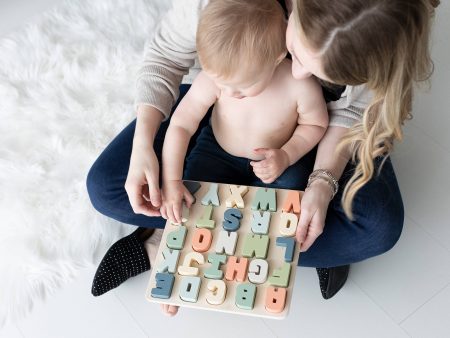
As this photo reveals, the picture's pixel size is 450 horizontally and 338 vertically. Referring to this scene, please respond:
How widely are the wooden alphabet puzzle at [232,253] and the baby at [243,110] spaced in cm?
4

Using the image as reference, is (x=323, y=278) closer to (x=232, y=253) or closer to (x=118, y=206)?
(x=232, y=253)

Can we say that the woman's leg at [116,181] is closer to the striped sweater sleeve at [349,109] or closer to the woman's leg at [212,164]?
the woman's leg at [212,164]

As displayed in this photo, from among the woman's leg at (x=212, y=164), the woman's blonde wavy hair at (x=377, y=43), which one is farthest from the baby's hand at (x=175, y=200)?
the woman's blonde wavy hair at (x=377, y=43)

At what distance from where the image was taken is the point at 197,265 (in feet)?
3.06

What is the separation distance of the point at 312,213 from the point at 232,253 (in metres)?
0.15

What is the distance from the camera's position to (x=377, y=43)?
30.7 inches

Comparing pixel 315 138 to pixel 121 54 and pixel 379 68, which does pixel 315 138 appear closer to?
pixel 379 68

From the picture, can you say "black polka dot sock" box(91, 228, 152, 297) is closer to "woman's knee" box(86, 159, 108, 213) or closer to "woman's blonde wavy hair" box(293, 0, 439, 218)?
"woman's knee" box(86, 159, 108, 213)

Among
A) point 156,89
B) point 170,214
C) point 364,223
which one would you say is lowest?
point 364,223

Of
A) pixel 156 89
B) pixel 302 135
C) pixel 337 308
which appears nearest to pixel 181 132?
pixel 156 89

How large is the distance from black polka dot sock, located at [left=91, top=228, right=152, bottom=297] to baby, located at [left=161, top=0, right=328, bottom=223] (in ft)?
0.75

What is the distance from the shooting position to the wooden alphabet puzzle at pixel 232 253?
89cm

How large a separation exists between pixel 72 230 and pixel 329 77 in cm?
73

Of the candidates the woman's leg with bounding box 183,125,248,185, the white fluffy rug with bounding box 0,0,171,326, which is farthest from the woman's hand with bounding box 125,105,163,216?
the white fluffy rug with bounding box 0,0,171,326
